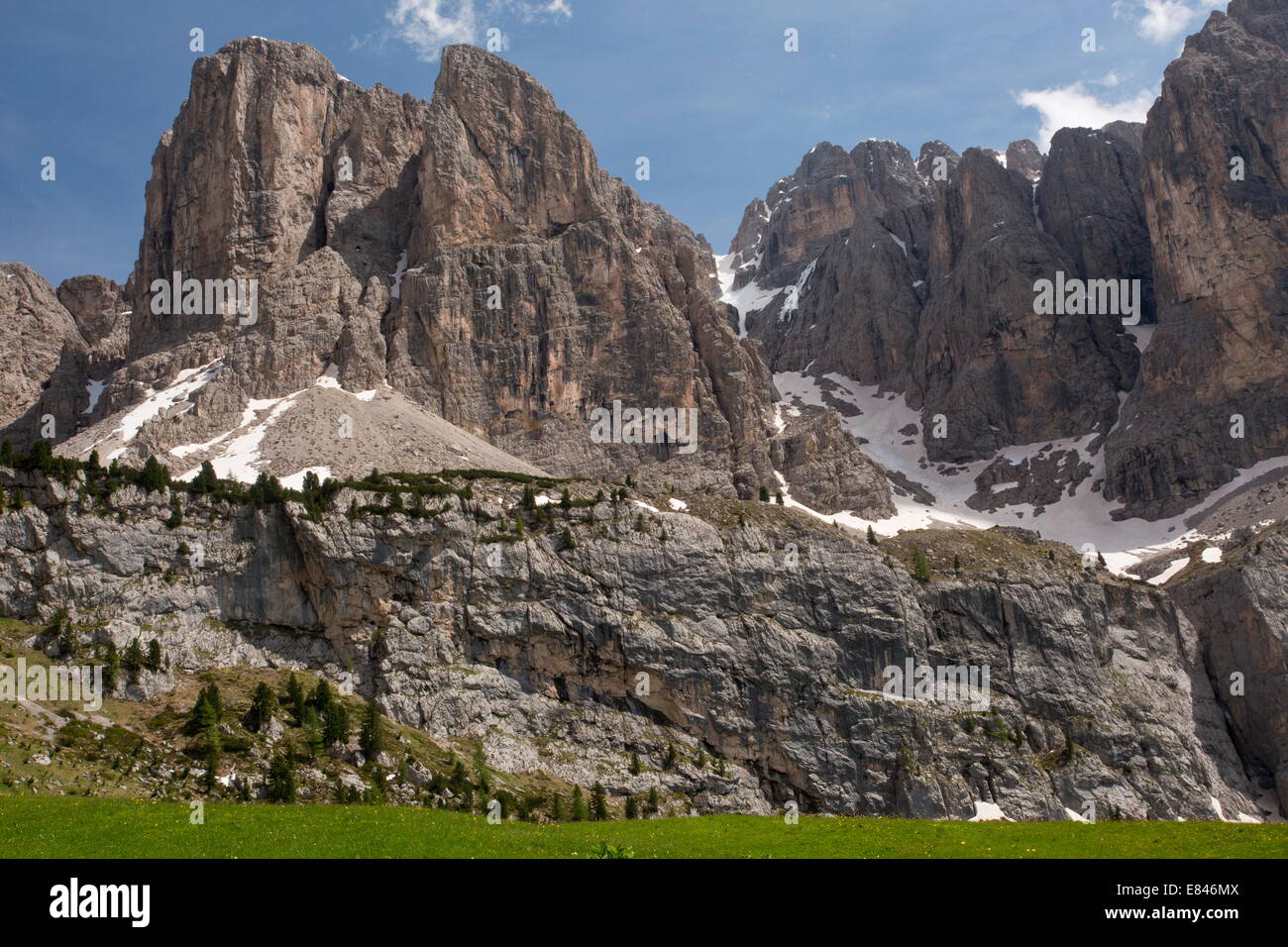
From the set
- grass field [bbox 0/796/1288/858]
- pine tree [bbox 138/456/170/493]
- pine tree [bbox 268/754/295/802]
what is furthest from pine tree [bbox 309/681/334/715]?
grass field [bbox 0/796/1288/858]

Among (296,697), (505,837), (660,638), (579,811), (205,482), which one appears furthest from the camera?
(660,638)

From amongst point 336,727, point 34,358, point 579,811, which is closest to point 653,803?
point 579,811

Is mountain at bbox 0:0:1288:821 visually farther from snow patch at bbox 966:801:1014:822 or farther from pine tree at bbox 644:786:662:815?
pine tree at bbox 644:786:662:815

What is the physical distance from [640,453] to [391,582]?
67.8 meters

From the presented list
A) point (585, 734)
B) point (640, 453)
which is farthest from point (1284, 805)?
point (640, 453)

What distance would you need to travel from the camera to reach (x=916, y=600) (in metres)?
119

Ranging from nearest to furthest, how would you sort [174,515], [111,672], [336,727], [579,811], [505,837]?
[505,837] → [579,811] → [111,672] → [336,727] → [174,515]

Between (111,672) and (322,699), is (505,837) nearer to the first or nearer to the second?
(322,699)

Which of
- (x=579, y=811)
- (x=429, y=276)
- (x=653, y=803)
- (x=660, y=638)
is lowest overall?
(x=653, y=803)

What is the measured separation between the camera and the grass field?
3142 centimetres

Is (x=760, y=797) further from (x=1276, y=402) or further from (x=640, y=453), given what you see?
(x=1276, y=402)

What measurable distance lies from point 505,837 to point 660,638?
70618mm

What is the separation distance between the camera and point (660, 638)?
347 ft

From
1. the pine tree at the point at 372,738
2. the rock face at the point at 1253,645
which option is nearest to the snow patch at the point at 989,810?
the rock face at the point at 1253,645
